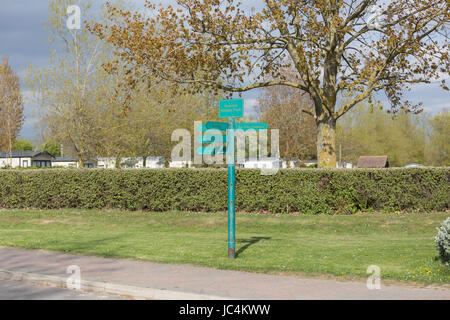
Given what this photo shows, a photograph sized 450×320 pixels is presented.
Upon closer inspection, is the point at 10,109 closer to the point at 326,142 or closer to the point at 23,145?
the point at 23,145

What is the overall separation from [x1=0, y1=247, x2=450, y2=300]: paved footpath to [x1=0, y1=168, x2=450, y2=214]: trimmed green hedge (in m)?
10.2

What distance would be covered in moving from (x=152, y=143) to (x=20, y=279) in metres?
28.2

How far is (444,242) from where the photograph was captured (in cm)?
962

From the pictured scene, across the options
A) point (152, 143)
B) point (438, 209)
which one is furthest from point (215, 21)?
point (152, 143)

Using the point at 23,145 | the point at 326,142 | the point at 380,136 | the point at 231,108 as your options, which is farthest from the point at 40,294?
the point at 23,145

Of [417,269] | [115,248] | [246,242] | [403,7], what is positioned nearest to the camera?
[417,269]

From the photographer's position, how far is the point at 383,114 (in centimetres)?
6944

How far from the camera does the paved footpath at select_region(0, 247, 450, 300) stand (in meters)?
7.82

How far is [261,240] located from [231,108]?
522 cm

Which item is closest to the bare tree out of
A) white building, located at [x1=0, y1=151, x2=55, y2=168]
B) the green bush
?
white building, located at [x1=0, y1=151, x2=55, y2=168]

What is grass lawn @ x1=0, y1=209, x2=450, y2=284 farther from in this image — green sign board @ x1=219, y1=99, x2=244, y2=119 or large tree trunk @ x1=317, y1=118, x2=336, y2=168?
green sign board @ x1=219, y1=99, x2=244, y2=119

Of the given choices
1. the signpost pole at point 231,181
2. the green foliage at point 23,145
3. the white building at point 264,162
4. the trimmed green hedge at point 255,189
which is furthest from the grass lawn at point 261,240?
the green foliage at point 23,145

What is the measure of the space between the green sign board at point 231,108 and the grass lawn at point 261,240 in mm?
3043
